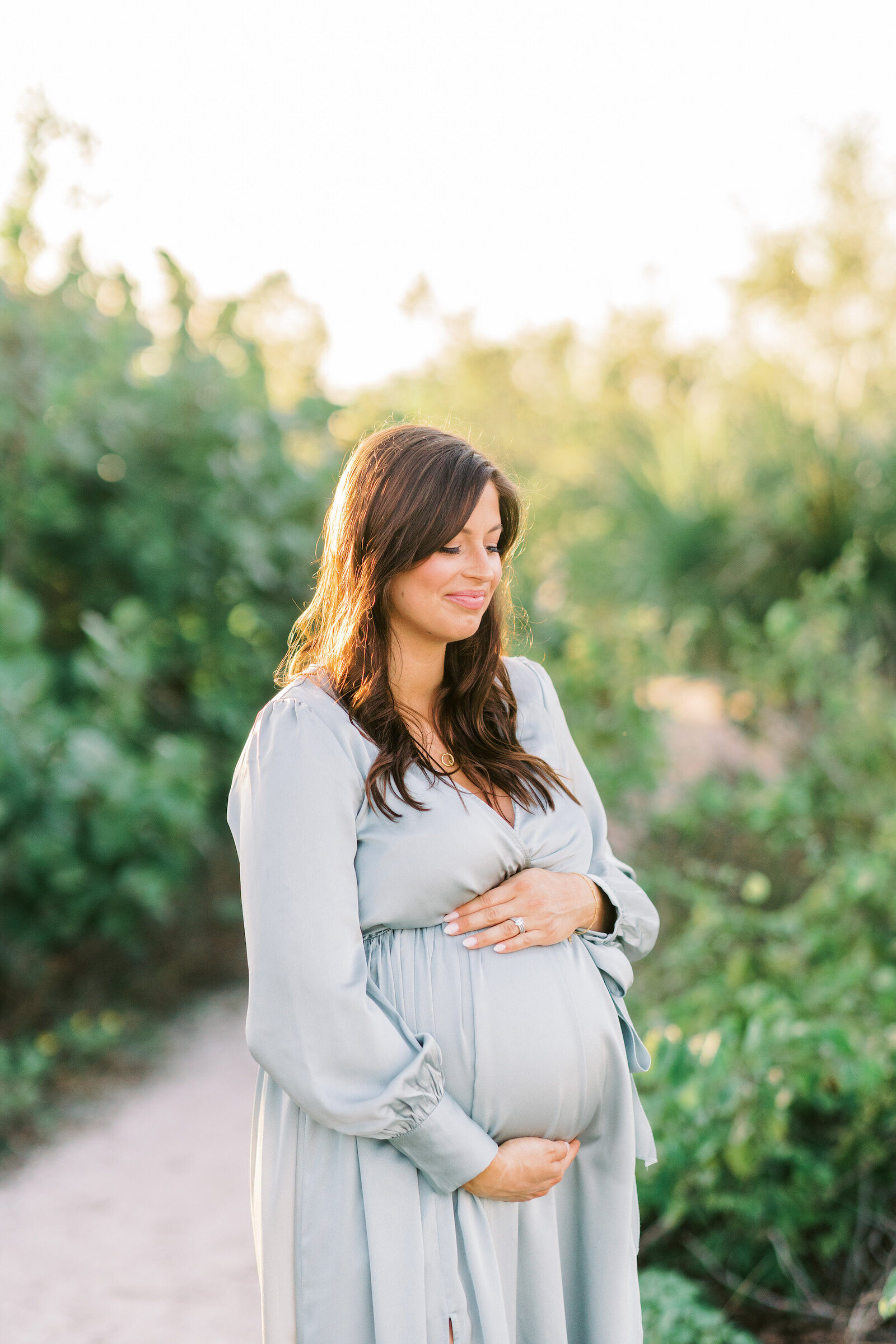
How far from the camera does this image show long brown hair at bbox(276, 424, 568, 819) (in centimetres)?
170

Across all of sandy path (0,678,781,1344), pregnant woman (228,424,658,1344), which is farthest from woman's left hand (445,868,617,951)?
sandy path (0,678,781,1344)

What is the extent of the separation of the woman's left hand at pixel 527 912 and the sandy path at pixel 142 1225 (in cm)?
188

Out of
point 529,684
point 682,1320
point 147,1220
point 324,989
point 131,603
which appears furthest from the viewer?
point 131,603

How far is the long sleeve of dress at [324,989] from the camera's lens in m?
1.48

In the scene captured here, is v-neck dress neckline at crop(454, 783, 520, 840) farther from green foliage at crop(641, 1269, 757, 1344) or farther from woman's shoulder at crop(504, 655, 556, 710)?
green foliage at crop(641, 1269, 757, 1344)

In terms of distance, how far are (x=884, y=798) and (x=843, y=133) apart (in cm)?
848

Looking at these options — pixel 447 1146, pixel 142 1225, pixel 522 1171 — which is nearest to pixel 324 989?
pixel 447 1146

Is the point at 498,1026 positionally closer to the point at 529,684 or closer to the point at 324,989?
the point at 324,989

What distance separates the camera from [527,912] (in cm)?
170

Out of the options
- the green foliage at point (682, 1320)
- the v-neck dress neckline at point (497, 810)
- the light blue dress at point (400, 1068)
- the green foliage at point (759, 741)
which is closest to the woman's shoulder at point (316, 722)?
the light blue dress at point (400, 1068)

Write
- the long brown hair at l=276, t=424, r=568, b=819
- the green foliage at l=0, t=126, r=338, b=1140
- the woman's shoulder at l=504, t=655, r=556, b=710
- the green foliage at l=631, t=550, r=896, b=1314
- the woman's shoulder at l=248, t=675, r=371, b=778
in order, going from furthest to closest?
the green foliage at l=0, t=126, r=338, b=1140
the green foliage at l=631, t=550, r=896, b=1314
the woman's shoulder at l=504, t=655, r=556, b=710
the long brown hair at l=276, t=424, r=568, b=819
the woman's shoulder at l=248, t=675, r=371, b=778

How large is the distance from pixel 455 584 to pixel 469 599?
0.12 ft

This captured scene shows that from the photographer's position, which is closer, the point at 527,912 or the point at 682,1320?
the point at 527,912

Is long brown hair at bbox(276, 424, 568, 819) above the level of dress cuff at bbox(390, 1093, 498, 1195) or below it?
above
